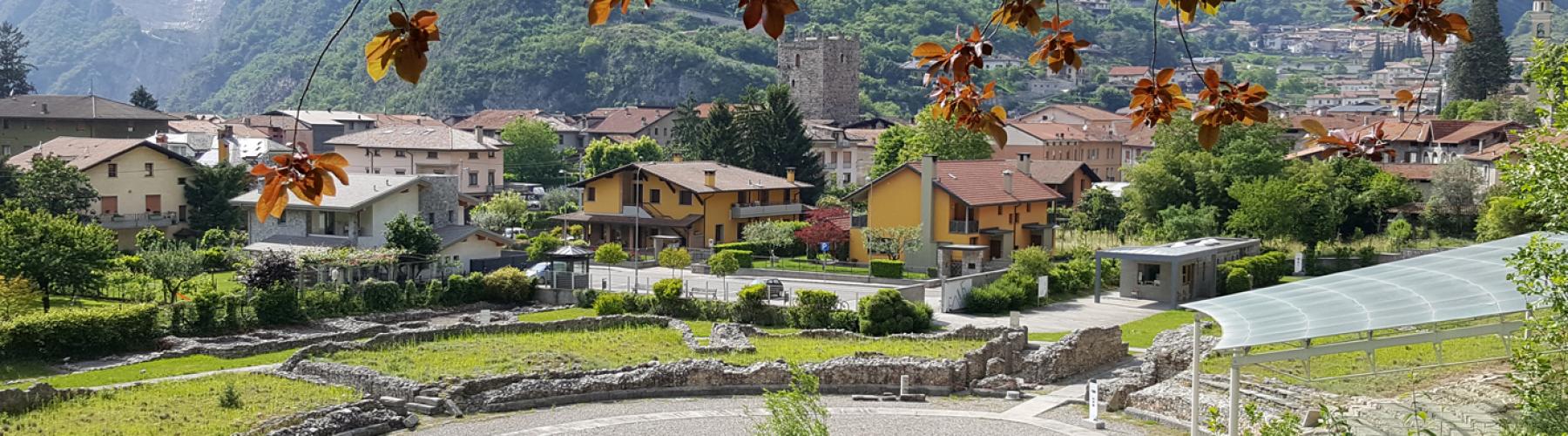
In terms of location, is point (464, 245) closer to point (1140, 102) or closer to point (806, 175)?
point (806, 175)

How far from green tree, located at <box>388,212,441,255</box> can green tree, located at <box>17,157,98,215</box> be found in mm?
13033

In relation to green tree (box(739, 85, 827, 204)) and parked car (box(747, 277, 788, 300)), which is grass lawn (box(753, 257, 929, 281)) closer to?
parked car (box(747, 277, 788, 300))

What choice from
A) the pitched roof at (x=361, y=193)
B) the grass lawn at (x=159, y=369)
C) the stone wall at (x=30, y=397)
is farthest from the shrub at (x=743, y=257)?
the stone wall at (x=30, y=397)

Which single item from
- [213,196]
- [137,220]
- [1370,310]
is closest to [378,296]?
[137,220]

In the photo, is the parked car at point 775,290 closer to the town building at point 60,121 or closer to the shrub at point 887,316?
the shrub at point 887,316

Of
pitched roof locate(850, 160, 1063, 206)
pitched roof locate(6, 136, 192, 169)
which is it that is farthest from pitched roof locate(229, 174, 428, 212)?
pitched roof locate(850, 160, 1063, 206)

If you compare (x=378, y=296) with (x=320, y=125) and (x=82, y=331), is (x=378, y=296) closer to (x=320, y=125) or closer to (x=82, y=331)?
(x=82, y=331)

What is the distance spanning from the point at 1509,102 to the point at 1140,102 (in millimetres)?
95103

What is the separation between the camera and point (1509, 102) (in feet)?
293

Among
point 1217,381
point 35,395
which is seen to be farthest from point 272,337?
point 1217,381

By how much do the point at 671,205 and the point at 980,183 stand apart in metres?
13.1

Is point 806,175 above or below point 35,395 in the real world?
above

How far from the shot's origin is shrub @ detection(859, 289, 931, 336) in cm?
3684

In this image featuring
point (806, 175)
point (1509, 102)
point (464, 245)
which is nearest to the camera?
point (464, 245)
